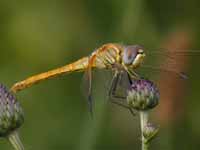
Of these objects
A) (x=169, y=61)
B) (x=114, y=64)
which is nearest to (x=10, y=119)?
(x=114, y=64)

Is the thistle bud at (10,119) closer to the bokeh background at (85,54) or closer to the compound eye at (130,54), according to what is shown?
the compound eye at (130,54)

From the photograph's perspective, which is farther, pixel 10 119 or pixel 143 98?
pixel 143 98

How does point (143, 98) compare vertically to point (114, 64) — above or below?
below

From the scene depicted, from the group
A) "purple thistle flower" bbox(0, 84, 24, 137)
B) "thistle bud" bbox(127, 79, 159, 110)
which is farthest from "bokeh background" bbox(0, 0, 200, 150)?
"purple thistle flower" bbox(0, 84, 24, 137)

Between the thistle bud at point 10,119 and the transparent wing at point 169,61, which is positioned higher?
the transparent wing at point 169,61

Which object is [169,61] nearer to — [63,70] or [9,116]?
[63,70]

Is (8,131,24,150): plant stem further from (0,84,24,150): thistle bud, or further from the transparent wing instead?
the transparent wing

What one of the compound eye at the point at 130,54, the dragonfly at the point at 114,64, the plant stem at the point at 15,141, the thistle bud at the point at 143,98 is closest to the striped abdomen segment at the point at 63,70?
the dragonfly at the point at 114,64
